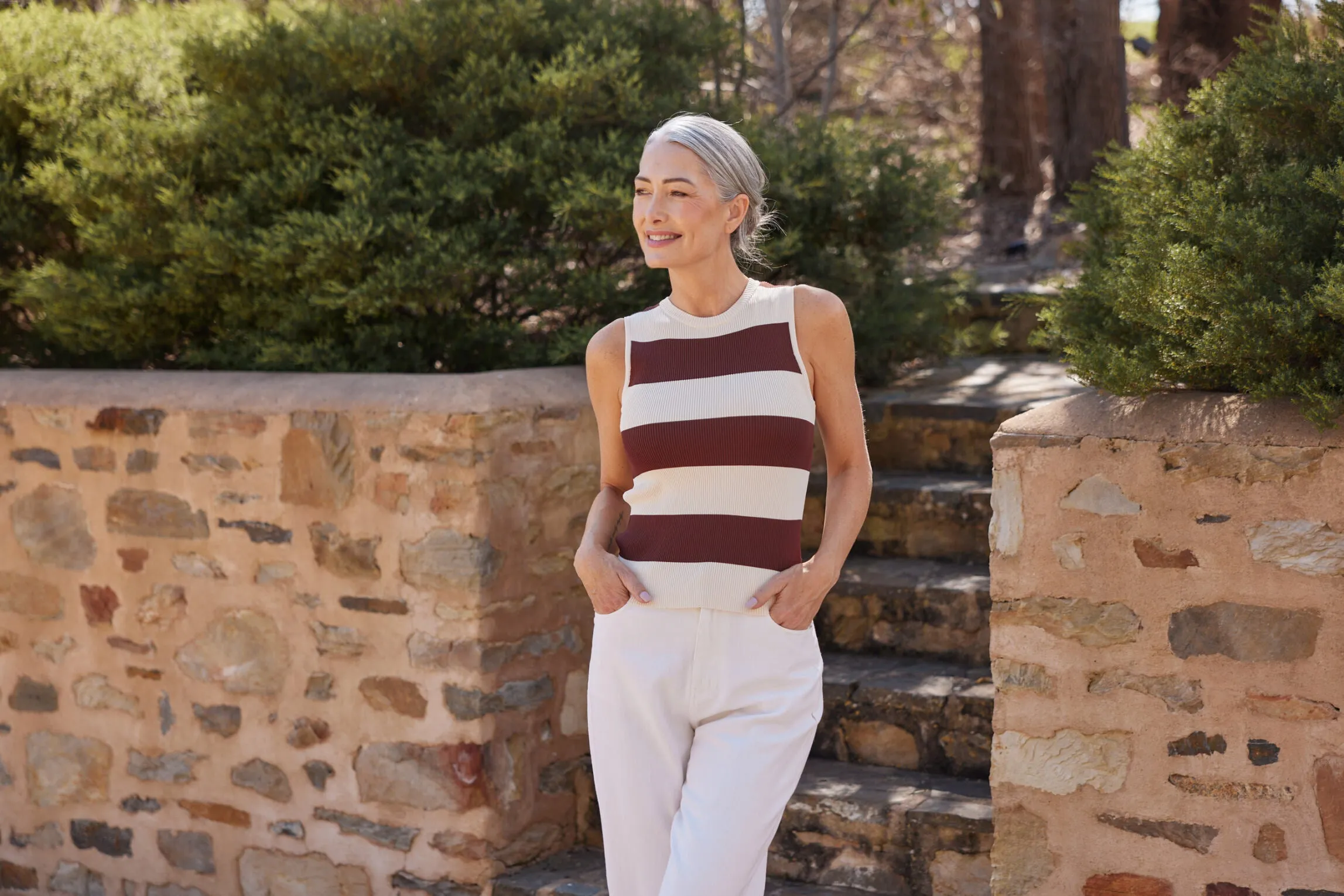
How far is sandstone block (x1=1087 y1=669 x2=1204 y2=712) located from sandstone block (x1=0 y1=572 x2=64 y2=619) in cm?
299

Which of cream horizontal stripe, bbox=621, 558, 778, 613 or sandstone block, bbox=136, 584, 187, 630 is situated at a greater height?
cream horizontal stripe, bbox=621, 558, 778, 613

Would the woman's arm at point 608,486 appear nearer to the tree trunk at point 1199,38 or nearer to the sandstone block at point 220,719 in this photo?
the sandstone block at point 220,719

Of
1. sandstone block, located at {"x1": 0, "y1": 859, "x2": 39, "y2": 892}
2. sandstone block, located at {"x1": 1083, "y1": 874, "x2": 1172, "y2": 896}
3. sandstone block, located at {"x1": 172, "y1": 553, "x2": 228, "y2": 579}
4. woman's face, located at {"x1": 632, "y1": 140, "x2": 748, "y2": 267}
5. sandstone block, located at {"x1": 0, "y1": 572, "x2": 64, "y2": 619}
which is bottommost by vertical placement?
sandstone block, located at {"x1": 0, "y1": 859, "x2": 39, "y2": 892}

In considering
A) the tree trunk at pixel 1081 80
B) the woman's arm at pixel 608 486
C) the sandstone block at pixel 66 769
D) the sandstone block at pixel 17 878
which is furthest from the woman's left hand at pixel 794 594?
the tree trunk at pixel 1081 80

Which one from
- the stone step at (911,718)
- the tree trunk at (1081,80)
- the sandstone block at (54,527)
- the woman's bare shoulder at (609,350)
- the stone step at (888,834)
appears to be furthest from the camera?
the tree trunk at (1081,80)

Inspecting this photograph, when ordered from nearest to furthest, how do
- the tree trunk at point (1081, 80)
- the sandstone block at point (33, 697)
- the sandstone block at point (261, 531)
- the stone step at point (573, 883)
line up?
the stone step at point (573, 883) → the sandstone block at point (261, 531) → the sandstone block at point (33, 697) → the tree trunk at point (1081, 80)

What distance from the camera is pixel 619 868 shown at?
2.30 m

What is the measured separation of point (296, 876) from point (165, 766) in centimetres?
53

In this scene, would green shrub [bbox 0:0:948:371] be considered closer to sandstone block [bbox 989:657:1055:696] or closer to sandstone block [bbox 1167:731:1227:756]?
sandstone block [bbox 989:657:1055:696]

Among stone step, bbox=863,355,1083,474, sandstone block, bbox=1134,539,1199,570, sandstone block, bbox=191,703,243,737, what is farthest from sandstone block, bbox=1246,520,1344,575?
sandstone block, bbox=191,703,243,737

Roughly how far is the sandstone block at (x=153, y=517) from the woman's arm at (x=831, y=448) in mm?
2101

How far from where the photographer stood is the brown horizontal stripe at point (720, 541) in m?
2.27

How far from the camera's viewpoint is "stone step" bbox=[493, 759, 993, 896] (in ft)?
10.3

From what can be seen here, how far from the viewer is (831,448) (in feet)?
8.02
